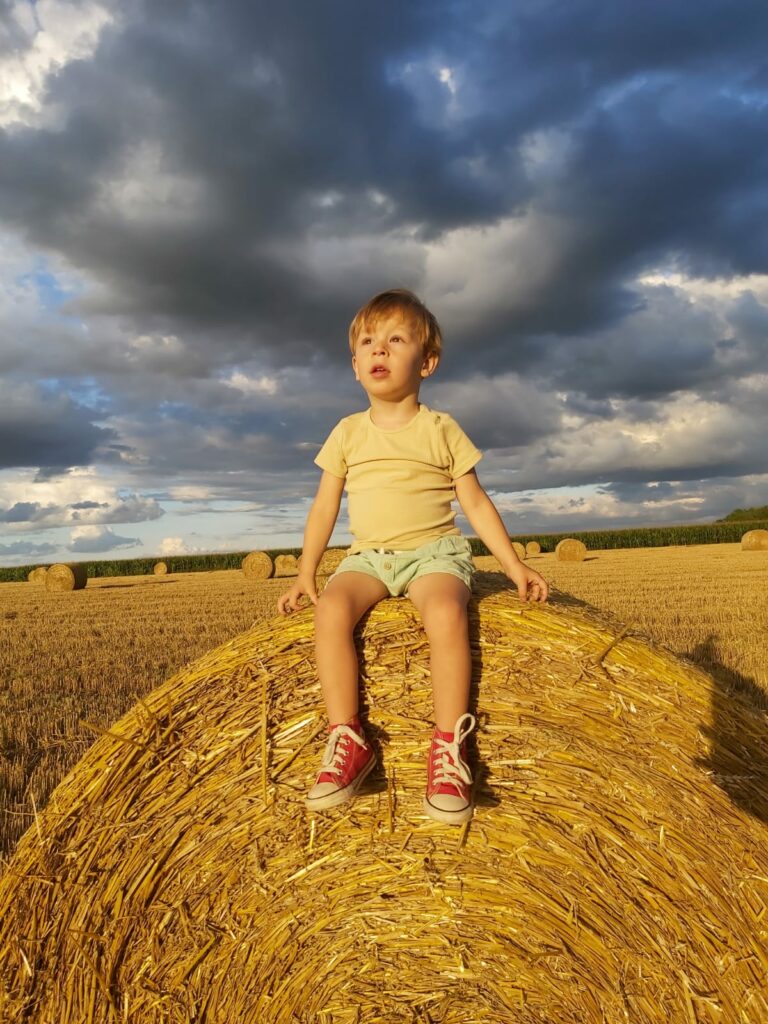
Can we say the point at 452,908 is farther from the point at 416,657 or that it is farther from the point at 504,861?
the point at 416,657

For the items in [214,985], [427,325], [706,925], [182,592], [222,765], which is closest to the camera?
[706,925]

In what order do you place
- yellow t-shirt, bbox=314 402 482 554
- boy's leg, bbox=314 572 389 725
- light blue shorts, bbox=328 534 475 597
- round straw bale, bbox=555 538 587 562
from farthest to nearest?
round straw bale, bbox=555 538 587 562 → yellow t-shirt, bbox=314 402 482 554 → light blue shorts, bbox=328 534 475 597 → boy's leg, bbox=314 572 389 725

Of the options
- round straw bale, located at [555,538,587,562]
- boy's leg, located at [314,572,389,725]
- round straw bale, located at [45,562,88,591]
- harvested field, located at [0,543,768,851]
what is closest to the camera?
boy's leg, located at [314,572,389,725]

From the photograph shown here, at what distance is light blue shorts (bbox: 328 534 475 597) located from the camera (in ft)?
9.62

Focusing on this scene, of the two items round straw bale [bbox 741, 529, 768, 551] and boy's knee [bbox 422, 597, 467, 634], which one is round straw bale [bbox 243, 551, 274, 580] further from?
boy's knee [bbox 422, 597, 467, 634]

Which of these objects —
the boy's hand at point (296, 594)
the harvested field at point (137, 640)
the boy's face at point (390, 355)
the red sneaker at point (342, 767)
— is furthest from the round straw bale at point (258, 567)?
the red sneaker at point (342, 767)

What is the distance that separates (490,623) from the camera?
2881 mm

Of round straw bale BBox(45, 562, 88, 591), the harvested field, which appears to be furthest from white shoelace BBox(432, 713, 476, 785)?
round straw bale BBox(45, 562, 88, 591)

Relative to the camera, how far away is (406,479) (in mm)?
3131

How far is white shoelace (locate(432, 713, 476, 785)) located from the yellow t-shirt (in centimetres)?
74

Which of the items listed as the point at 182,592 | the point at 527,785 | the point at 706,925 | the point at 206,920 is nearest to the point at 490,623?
the point at 527,785

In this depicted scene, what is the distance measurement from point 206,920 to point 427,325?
7.29 ft

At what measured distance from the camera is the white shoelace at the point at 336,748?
8.46 ft

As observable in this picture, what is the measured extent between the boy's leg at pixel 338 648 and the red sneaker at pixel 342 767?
0.21ft
